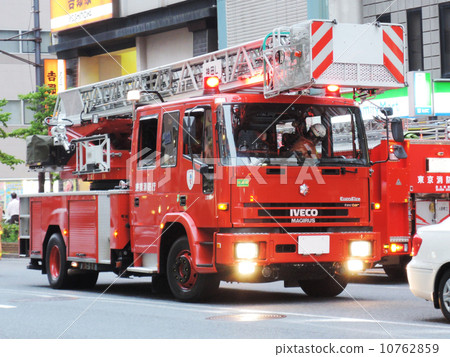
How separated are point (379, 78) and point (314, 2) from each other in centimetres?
1508

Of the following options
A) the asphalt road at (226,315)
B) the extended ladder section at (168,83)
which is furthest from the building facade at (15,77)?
the asphalt road at (226,315)

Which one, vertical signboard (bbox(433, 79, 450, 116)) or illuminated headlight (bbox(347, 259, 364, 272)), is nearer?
illuminated headlight (bbox(347, 259, 364, 272))

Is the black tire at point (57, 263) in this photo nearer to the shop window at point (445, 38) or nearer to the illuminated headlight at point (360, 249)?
the illuminated headlight at point (360, 249)

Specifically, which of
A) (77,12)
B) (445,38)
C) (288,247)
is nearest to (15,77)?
(77,12)

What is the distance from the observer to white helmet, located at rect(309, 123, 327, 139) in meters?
13.7

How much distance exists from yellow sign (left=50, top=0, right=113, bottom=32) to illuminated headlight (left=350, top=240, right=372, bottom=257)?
24.0 m

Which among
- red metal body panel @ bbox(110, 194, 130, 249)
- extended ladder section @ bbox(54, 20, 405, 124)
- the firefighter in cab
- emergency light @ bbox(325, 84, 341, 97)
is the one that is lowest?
red metal body panel @ bbox(110, 194, 130, 249)

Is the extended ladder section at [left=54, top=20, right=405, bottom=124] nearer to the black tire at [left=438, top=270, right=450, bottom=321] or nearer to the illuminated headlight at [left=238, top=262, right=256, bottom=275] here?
the illuminated headlight at [left=238, top=262, right=256, bottom=275]

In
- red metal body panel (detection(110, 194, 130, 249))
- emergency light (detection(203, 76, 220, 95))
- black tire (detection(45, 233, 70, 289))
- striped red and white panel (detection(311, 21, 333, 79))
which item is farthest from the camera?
black tire (detection(45, 233, 70, 289))

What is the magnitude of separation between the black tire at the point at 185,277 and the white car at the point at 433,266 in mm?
3137

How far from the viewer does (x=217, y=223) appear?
43.4 feet

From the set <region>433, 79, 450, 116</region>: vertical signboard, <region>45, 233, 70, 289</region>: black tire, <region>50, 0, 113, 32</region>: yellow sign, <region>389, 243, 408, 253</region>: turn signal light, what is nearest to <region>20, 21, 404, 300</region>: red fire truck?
<region>389, 243, 408, 253</region>: turn signal light

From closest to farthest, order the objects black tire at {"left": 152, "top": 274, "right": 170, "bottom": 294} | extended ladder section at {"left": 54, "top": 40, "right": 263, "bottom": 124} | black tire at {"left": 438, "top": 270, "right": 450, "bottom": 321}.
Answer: black tire at {"left": 438, "top": 270, "right": 450, "bottom": 321} < extended ladder section at {"left": 54, "top": 40, "right": 263, "bottom": 124} < black tire at {"left": 152, "top": 274, "right": 170, "bottom": 294}
